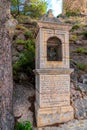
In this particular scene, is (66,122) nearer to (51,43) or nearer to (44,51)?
(44,51)

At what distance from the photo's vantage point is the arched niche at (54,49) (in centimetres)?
533

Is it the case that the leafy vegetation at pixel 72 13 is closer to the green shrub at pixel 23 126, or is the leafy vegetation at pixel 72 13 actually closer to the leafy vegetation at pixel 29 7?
the leafy vegetation at pixel 29 7

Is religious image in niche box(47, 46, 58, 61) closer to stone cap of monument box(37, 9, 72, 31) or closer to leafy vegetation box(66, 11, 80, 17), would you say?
stone cap of monument box(37, 9, 72, 31)

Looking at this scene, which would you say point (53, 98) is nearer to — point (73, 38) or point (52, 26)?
point (52, 26)

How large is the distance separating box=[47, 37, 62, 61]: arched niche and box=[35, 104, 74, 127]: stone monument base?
161cm

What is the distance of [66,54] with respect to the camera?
5.13 m

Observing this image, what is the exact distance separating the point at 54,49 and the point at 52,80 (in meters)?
1.36

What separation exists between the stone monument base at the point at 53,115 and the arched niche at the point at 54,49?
1610 mm

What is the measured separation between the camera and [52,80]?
491 cm

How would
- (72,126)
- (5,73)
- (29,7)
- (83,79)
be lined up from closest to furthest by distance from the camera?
(5,73) → (72,126) → (83,79) → (29,7)

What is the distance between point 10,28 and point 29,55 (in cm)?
189

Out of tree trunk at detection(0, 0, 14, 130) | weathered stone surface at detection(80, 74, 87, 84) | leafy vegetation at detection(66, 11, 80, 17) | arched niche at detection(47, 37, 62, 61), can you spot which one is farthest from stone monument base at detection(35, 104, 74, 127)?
leafy vegetation at detection(66, 11, 80, 17)

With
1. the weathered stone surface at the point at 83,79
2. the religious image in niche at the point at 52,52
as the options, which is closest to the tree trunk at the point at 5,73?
the religious image in niche at the point at 52,52

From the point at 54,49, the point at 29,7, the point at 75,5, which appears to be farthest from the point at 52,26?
the point at 75,5
